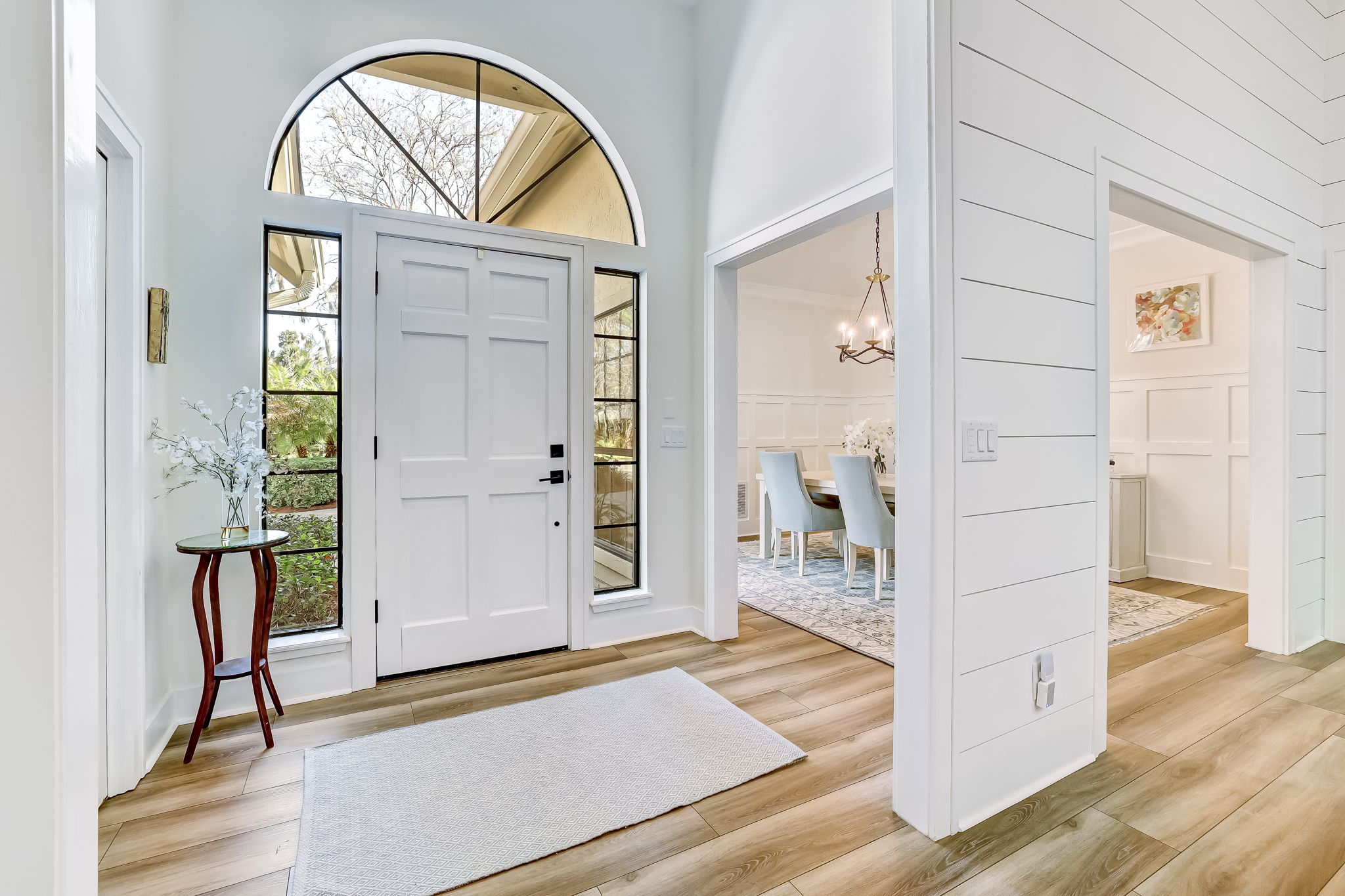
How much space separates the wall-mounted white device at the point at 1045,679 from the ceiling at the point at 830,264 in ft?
14.8

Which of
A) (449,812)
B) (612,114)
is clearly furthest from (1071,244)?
(449,812)

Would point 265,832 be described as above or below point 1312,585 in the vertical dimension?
below

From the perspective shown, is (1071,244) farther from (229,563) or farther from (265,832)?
(229,563)

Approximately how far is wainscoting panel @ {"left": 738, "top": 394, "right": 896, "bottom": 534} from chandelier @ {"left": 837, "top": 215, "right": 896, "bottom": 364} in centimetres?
55

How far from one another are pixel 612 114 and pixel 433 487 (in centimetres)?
218

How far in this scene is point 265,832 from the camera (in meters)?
1.66

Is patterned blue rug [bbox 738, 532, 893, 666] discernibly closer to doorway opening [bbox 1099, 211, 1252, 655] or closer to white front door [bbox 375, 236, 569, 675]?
white front door [bbox 375, 236, 569, 675]

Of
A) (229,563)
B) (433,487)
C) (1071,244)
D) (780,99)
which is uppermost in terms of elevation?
(780,99)

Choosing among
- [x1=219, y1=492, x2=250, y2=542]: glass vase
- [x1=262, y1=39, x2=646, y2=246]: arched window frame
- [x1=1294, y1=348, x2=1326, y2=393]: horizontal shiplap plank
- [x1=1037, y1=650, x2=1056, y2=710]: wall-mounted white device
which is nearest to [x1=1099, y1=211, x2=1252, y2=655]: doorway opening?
[x1=1294, y1=348, x2=1326, y2=393]: horizontal shiplap plank

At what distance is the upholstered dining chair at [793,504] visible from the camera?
4.48 metres

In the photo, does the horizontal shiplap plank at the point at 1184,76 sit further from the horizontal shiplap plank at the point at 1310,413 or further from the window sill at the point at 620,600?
the window sill at the point at 620,600

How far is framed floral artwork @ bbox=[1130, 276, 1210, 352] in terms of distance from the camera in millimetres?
4312

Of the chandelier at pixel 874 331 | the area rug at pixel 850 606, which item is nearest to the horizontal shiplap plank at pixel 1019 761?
the area rug at pixel 850 606

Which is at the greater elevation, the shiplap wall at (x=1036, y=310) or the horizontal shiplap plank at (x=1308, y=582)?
the shiplap wall at (x=1036, y=310)
